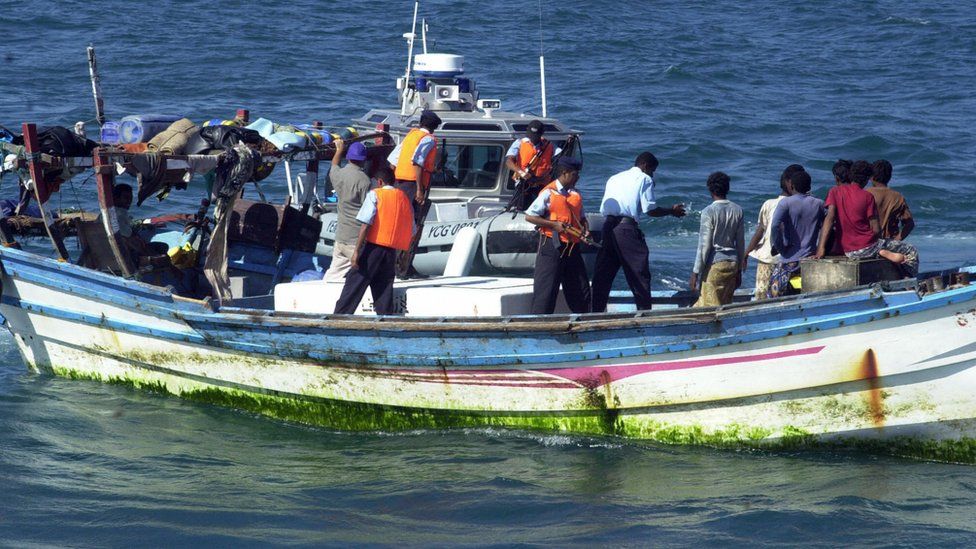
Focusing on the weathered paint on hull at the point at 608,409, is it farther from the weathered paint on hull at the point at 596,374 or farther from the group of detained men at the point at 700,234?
the group of detained men at the point at 700,234

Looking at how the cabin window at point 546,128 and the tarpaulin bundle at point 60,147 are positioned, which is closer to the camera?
the tarpaulin bundle at point 60,147

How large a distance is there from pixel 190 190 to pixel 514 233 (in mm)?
12273

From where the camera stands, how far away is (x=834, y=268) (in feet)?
30.1

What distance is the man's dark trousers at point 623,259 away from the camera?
9.89 meters

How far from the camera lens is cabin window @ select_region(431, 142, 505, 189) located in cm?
1210

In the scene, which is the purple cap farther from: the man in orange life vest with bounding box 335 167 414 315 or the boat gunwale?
the boat gunwale

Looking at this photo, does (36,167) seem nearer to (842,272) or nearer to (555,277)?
(555,277)

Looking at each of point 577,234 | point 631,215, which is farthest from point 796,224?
point 577,234

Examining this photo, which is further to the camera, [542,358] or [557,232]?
[557,232]

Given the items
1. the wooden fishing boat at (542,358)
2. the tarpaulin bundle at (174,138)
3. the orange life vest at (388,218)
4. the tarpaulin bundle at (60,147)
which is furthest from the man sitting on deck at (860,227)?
the tarpaulin bundle at (60,147)

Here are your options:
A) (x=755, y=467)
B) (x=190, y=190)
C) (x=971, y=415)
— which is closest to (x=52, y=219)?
(x=755, y=467)

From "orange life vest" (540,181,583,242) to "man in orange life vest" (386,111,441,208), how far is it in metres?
1.39

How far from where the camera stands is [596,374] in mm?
9305

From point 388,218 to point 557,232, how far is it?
1331mm
